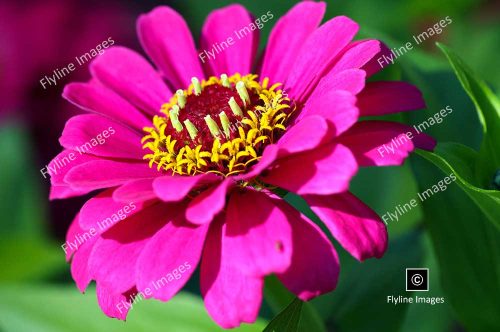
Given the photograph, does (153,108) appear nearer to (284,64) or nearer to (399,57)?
(284,64)

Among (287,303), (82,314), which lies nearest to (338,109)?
(287,303)

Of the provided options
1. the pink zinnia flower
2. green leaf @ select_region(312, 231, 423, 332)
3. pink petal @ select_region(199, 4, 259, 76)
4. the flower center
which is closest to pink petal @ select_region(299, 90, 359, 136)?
the pink zinnia flower

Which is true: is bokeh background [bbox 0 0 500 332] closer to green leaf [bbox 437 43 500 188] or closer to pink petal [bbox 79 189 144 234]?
green leaf [bbox 437 43 500 188]

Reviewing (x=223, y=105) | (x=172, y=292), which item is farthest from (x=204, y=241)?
(x=223, y=105)

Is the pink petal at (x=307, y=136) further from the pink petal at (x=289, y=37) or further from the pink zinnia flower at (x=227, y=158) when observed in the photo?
the pink petal at (x=289, y=37)

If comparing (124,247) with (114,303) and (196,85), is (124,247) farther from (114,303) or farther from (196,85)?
(196,85)

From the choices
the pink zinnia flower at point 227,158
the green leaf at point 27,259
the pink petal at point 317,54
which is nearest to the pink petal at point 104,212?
the pink zinnia flower at point 227,158

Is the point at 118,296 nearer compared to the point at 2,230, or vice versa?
the point at 118,296
